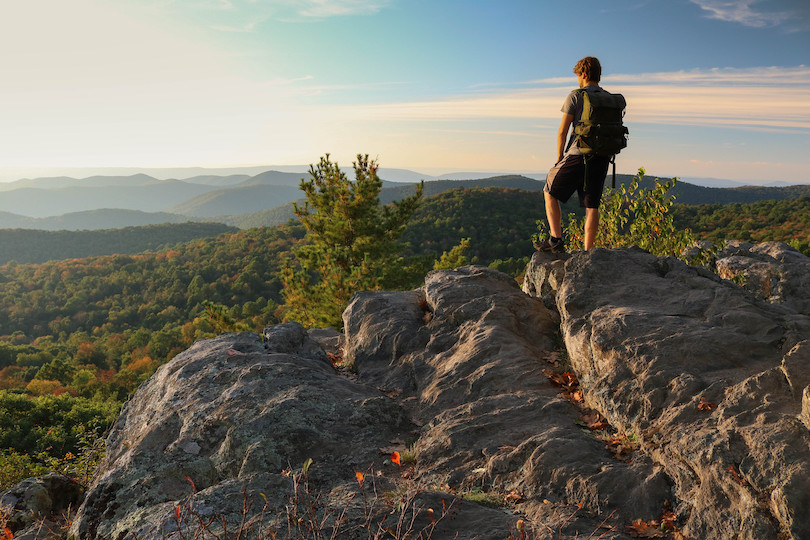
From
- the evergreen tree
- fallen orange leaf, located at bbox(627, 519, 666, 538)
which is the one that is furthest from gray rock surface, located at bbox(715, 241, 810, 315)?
the evergreen tree

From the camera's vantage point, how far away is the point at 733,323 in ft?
16.5

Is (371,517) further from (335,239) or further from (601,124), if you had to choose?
(335,239)

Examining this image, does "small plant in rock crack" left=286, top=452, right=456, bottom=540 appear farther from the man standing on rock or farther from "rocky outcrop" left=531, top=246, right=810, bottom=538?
the man standing on rock

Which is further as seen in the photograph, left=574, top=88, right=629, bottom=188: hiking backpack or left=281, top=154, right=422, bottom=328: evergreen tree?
left=281, top=154, right=422, bottom=328: evergreen tree

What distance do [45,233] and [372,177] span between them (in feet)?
576

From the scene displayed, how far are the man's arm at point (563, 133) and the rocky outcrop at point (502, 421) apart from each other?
1597mm

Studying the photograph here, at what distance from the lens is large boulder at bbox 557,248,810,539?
A: 3117 millimetres

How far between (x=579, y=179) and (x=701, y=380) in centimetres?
347

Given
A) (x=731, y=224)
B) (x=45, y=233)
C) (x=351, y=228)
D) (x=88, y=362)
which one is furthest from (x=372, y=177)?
(x=45, y=233)

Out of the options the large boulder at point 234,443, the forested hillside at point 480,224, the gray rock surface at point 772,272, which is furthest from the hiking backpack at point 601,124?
the forested hillside at point 480,224

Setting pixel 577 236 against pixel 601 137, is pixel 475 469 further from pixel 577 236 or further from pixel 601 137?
pixel 577 236

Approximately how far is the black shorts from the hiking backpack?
10.1 inches

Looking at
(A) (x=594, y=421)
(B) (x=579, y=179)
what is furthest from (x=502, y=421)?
(B) (x=579, y=179)

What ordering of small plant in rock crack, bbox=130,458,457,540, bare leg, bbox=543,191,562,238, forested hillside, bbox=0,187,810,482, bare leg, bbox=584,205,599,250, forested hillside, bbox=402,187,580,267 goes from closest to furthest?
small plant in rock crack, bbox=130,458,457,540 < bare leg, bbox=584,205,599,250 < bare leg, bbox=543,191,562,238 < forested hillside, bbox=0,187,810,482 < forested hillside, bbox=402,187,580,267
